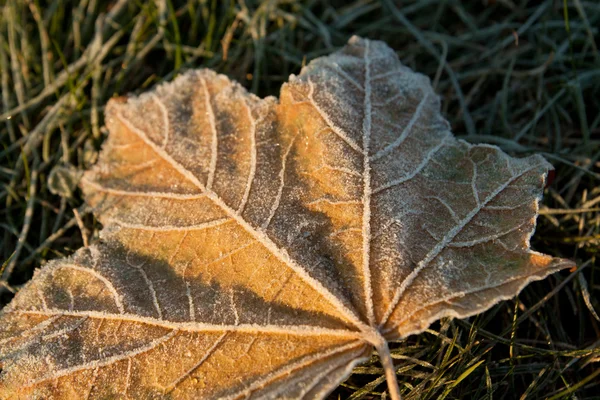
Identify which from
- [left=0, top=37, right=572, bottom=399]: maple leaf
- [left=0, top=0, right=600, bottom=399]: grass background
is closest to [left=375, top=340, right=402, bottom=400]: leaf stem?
[left=0, top=37, right=572, bottom=399]: maple leaf

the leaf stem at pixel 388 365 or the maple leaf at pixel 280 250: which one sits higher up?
the maple leaf at pixel 280 250

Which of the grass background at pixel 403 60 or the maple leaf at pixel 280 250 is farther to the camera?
the grass background at pixel 403 60

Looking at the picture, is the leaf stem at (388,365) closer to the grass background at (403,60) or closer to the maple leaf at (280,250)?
the maple leaf at (280,250)

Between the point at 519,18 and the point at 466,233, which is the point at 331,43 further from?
the point at 466,233

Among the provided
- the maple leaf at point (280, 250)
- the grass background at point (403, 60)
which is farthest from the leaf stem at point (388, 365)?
the grass background at point (403, 60)

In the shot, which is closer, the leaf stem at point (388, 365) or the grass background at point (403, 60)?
the leaf stem at point (388, 365)

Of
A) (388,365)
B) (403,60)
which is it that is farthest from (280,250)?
(403,60)
